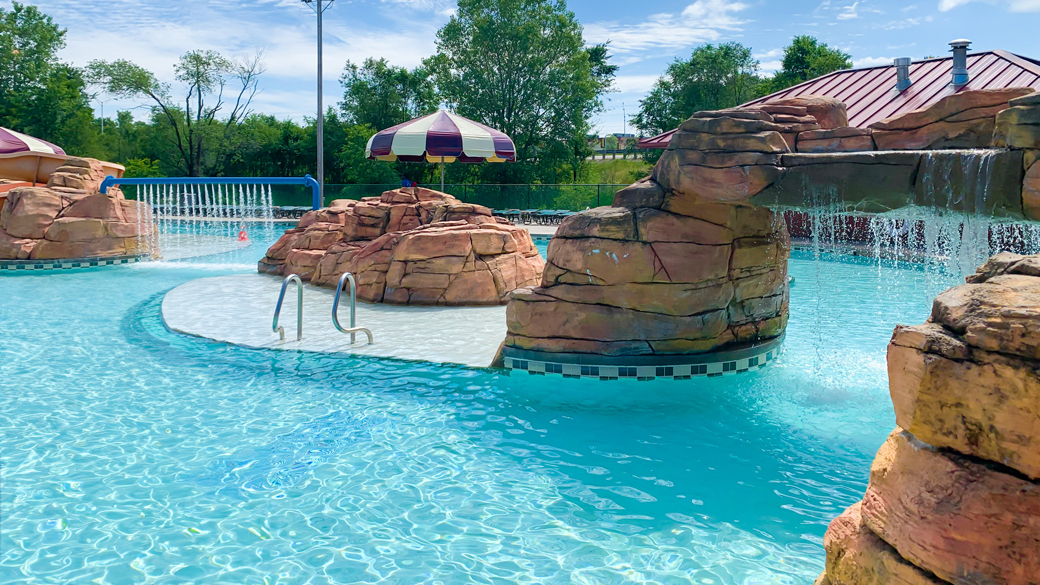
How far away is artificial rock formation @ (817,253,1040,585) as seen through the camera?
2016mm

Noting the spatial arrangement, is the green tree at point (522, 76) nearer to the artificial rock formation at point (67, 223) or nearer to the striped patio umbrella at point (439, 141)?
the striped patio umbrella at point (439, 141)

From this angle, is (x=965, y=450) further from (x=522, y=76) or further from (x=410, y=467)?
(x=522, y=76)

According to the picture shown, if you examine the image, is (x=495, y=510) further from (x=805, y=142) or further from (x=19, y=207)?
(x=19, y=207)

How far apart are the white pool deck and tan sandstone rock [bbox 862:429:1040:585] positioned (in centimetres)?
516

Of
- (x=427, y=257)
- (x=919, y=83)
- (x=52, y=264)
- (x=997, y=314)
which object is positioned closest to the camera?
(x=997, y=314)

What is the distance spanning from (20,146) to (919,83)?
66.0ft

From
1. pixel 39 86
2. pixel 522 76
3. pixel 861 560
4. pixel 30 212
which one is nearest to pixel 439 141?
pixel 30 212

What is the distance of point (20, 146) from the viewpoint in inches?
689

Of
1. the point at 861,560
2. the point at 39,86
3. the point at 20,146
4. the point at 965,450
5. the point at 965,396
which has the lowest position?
the point at 861,560

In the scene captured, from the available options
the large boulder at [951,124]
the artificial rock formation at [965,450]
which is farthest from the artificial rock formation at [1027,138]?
the artificial rock formation at [965,450]

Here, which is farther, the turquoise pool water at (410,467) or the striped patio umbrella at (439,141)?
the striped patio umbrella at (439,141)

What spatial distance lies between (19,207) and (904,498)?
16.5 m

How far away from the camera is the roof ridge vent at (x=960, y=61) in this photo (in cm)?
1441

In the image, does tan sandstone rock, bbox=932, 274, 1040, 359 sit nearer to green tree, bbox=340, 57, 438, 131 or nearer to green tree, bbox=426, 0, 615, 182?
green tree, bbox=426, 0, 615, 182
